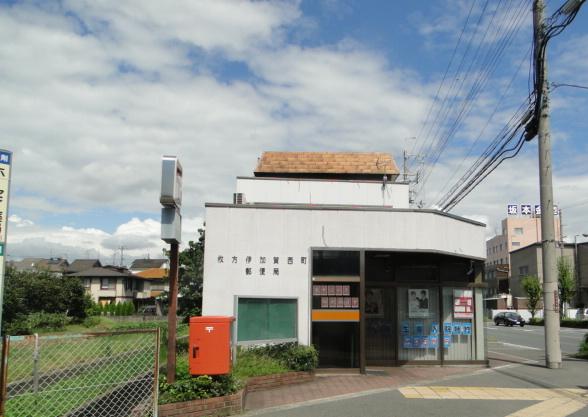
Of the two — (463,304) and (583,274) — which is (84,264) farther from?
(463,304)

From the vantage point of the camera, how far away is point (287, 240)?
12.8m

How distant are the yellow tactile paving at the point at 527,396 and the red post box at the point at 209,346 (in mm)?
3662

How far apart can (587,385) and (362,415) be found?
556cm

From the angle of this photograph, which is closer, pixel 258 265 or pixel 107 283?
pixel 258 265

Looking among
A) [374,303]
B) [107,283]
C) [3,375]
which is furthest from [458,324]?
[107,283]

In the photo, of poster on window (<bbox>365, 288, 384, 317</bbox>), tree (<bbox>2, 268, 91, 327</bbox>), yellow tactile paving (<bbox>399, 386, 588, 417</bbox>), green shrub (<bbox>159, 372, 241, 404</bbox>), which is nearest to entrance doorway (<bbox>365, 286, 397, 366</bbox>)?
poster on window (<bbox>365, 288, 384, 317</bbox>)

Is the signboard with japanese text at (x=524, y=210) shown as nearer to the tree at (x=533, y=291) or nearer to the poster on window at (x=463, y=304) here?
the tree at (x=533, y=291)

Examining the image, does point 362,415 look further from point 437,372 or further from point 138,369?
point 138,369

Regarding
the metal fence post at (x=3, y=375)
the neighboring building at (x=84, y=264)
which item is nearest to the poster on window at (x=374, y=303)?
the metal fence post at (x=3, y=375)

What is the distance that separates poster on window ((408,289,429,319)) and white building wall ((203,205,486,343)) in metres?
1.76

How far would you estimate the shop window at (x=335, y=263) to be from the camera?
41.9ft

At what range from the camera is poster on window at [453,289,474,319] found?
1459 cm

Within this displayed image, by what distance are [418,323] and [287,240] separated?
14.6ft

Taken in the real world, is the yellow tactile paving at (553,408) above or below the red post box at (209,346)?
below
